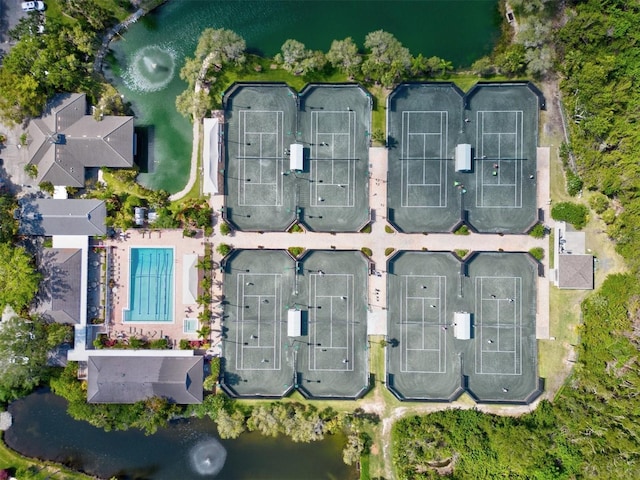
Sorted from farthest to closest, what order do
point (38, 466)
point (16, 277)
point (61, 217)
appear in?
1. point (38, 466)
2. point (61, 217)
3. point (16, 277)

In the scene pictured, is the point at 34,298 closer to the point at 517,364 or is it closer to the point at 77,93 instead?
the point at 77,93

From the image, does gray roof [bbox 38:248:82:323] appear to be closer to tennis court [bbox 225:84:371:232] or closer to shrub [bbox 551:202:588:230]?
tennis court [bbox 225:84:371:232]

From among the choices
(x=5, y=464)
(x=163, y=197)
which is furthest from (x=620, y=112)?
(x=5, y=464)

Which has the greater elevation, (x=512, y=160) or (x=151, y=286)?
(x=512, y=160)

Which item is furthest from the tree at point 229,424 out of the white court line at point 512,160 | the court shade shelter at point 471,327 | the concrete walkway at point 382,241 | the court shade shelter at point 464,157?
the court shade shelter at point 464,157

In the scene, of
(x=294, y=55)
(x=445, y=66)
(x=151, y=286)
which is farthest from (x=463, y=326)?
(x=151, y=286)

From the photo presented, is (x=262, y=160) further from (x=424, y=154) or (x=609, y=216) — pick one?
(x=609, y=216)
